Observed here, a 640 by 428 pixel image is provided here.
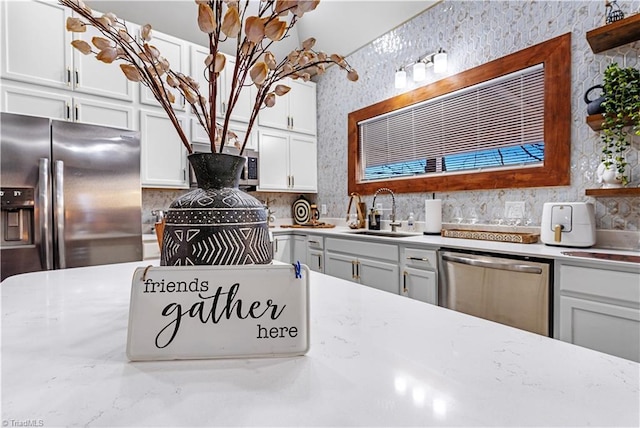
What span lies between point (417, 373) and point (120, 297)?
0.81 meters

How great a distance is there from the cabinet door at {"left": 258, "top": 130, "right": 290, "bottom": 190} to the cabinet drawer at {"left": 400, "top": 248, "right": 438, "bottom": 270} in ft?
6.15

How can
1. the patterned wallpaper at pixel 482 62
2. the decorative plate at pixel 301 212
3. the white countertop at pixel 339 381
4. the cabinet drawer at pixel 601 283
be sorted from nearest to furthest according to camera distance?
the white countertop at pixel 339 381 → the cabinet drawer at pixel 601 283 → the patterned wallpaper at pixel 482 62 → the decorative plate at pixel 301 212

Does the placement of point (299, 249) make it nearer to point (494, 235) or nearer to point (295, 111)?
point (295, 111)

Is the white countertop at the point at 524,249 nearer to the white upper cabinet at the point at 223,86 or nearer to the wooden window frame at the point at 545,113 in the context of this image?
the wooden window frame at the point at 545,113

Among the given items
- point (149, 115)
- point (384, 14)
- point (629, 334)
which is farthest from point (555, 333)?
point (149, 115)

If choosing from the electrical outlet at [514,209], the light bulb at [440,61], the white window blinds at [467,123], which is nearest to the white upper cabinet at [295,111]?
the white window blinds at [467,123]

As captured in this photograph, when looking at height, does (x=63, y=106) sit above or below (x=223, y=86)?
below

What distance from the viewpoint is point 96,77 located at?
2.61 metres

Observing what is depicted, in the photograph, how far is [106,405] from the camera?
1.31 ft

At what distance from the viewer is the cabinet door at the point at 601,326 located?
55.1 inches

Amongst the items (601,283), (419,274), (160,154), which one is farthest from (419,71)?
(160,154)

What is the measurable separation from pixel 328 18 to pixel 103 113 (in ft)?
7.83

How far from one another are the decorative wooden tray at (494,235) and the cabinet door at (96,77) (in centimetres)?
286

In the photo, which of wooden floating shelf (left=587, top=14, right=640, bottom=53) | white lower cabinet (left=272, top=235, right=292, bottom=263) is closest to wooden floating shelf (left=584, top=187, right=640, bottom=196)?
wooden floating shelf (left=587, top=14, right=640, bottom=53)
